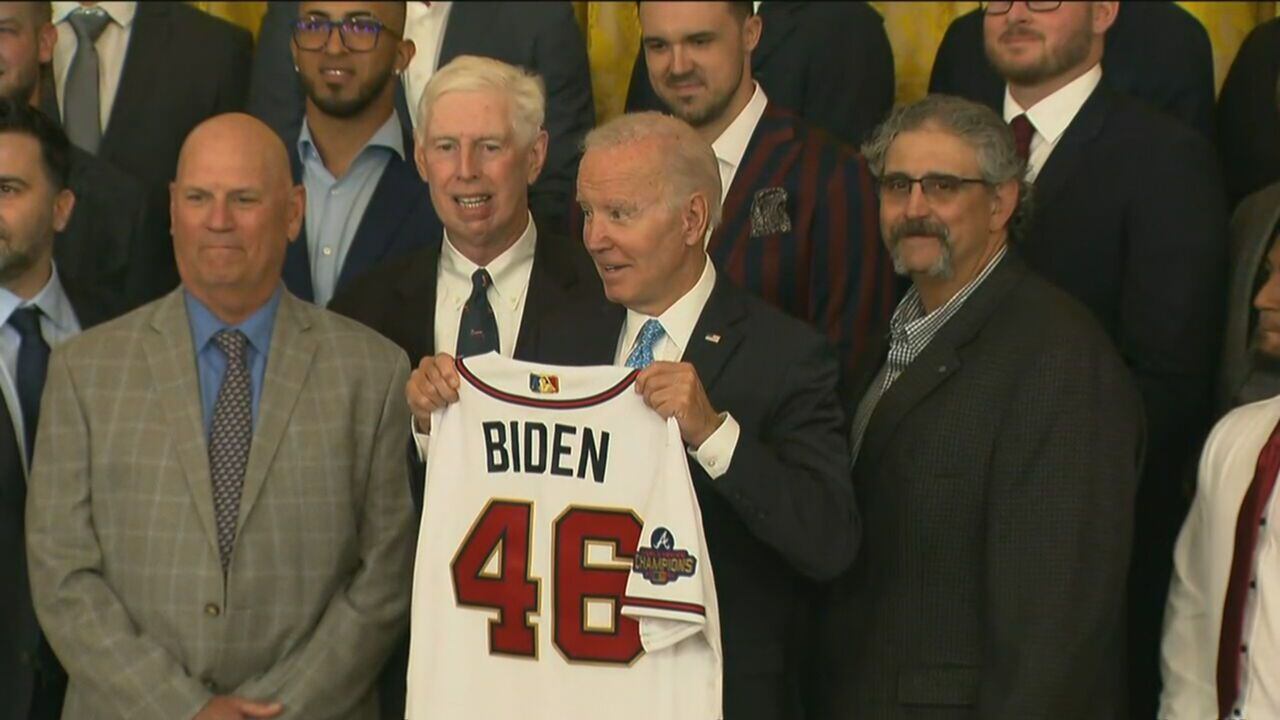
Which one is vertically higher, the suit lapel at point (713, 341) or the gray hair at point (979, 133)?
the gray hair at point (979, 133)

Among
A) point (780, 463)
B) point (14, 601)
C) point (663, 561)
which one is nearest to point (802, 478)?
point (780, 463)

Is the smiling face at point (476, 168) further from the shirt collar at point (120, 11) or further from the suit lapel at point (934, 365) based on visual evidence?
the shirt collar at point (120, 11)

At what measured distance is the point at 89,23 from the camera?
546 centimetres

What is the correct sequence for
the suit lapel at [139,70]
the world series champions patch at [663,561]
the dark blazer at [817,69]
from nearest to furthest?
the world series champions patch at [663,561] → the dark blazer at [817,69] → the suit lapel at [139,70]

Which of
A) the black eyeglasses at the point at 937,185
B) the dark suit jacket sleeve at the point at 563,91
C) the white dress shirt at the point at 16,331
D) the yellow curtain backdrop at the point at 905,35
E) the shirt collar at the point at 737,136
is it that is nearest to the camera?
the black eyeglasses at the point at 937,185

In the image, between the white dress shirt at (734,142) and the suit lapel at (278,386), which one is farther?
the white dress shirt at (734,142)

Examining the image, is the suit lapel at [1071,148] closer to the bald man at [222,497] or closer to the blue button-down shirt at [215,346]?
the bald man at [222,497]

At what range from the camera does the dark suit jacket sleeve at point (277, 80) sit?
17.1 ft

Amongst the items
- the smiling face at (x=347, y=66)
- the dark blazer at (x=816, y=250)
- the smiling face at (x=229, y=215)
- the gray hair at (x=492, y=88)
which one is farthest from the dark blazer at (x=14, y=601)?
the dark blazer at (x=816, y=250)

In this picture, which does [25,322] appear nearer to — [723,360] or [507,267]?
[507,267]

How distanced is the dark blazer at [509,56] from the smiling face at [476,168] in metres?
0.85

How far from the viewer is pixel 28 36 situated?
4.97m

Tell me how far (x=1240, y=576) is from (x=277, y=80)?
117 inches

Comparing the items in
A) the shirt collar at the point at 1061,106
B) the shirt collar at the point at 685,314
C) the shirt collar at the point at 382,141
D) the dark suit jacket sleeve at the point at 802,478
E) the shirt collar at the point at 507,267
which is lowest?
the dark suit jacket sleeve at the point at 802,478
